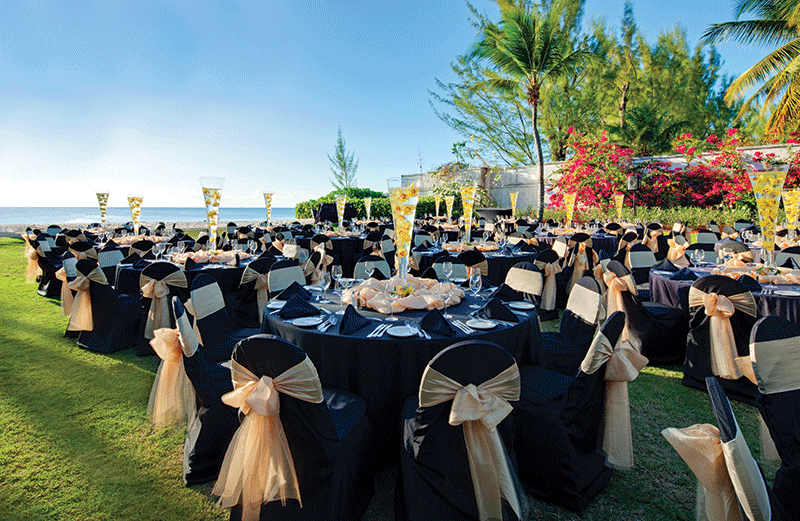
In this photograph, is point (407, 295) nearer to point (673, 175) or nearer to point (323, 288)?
point (323, 288)

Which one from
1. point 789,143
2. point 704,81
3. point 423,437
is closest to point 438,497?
point 423,437

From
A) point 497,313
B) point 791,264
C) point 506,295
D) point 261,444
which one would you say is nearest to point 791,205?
point 791,264

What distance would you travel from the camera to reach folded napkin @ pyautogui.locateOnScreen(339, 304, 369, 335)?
6.61 feet

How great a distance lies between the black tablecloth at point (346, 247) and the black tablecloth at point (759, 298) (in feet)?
15.9

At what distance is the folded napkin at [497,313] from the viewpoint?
7.29 ft

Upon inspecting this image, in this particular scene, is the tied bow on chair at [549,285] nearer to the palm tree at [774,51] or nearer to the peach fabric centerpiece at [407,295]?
the peach fabric centerpiece at [407,295]

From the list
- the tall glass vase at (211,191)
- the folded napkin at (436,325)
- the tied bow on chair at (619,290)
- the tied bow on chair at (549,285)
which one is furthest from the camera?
the tied bow on chair at (549,285)

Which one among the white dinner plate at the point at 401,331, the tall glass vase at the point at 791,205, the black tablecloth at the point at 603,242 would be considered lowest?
the black tablecloth at the point at 603,242

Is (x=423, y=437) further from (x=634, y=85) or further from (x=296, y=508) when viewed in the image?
(x=634, y=85)

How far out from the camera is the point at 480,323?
84.3 inches

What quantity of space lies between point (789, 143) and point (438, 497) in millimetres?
15572

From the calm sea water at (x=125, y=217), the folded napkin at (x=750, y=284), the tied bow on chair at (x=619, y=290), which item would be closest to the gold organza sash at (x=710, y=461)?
the folded napkin at (x=750, y=284)

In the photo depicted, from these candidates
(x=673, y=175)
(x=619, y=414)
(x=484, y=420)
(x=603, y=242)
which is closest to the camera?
(x=484, y=420)

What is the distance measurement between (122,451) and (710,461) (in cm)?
288
